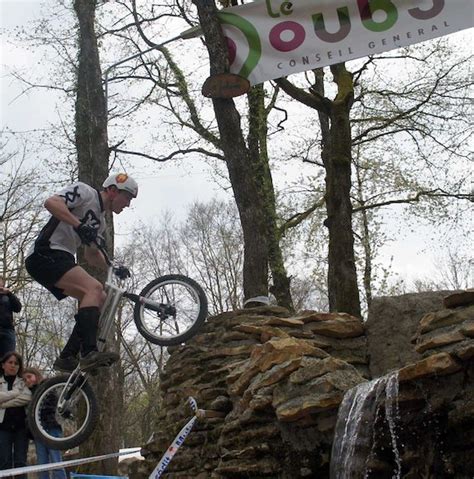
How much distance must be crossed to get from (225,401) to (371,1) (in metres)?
5.17

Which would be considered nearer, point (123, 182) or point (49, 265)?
point (49, 265)

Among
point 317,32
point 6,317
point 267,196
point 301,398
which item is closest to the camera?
point 301,398

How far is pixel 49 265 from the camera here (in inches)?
208

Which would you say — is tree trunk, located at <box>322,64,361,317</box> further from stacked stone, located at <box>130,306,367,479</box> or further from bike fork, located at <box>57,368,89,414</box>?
bike fork, located at <box>57,368,89,414</box>

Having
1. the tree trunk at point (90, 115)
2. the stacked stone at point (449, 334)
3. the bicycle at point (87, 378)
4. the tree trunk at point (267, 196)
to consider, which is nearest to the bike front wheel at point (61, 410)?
the bicycle at point (87, 378)

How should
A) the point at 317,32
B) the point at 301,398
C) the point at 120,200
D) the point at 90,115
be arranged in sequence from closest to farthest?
the point at 301,398
the point at 120,200
the point at 317,32
the point at 90,115

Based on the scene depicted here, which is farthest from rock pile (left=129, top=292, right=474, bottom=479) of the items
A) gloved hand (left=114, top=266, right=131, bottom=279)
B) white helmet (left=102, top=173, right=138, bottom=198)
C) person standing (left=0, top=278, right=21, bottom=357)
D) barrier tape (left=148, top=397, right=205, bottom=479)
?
white helmet (left=102, top=173, right=138, bottom=198)

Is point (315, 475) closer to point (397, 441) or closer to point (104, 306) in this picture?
point (397, 441)

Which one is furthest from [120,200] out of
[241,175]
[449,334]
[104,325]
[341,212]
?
[341,212]

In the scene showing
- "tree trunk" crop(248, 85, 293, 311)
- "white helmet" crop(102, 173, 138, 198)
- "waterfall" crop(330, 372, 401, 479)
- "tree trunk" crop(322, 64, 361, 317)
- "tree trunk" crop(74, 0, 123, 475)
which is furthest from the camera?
"tree trunk" crop(248, 85, 293, 311)

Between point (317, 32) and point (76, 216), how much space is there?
4225 millimetres

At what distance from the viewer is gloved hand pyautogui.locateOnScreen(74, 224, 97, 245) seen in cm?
518

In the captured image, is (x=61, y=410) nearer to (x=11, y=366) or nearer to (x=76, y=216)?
(x=11, y=366)

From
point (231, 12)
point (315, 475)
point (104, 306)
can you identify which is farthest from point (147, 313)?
point (231, 12)
